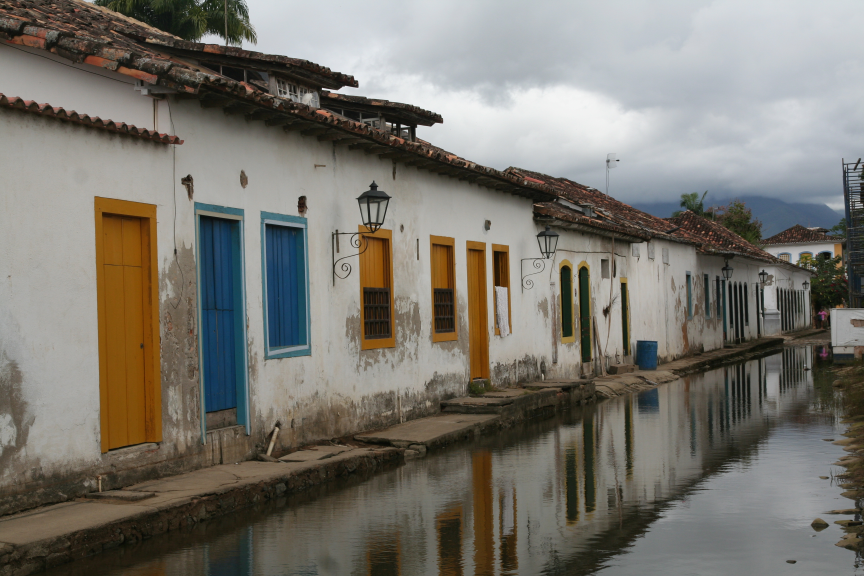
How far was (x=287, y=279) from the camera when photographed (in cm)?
1088

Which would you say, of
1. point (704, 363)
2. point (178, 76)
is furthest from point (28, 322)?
point (704, 363)

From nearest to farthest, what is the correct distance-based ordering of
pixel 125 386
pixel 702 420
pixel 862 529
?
pixel 862 529 → pixel 125 386 → pixel 702 420

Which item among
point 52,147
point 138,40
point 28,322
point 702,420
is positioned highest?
point 138,40

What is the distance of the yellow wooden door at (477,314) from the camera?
16.1m

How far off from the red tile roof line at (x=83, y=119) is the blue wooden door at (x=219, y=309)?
3.76 feet

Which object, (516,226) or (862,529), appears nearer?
(862,529)

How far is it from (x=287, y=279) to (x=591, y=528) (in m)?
5.36

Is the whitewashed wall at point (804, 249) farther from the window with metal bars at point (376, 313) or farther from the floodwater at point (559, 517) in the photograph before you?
the floodwater at point (559, 517)

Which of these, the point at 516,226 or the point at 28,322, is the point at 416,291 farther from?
the point at 28,322

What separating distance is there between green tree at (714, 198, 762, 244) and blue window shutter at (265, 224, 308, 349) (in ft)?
183

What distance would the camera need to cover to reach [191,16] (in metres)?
31.0

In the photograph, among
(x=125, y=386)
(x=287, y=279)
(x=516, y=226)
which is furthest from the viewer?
(x=516, y=226)

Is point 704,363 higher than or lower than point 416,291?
lower

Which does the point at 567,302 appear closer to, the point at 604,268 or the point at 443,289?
the point at 604,268
